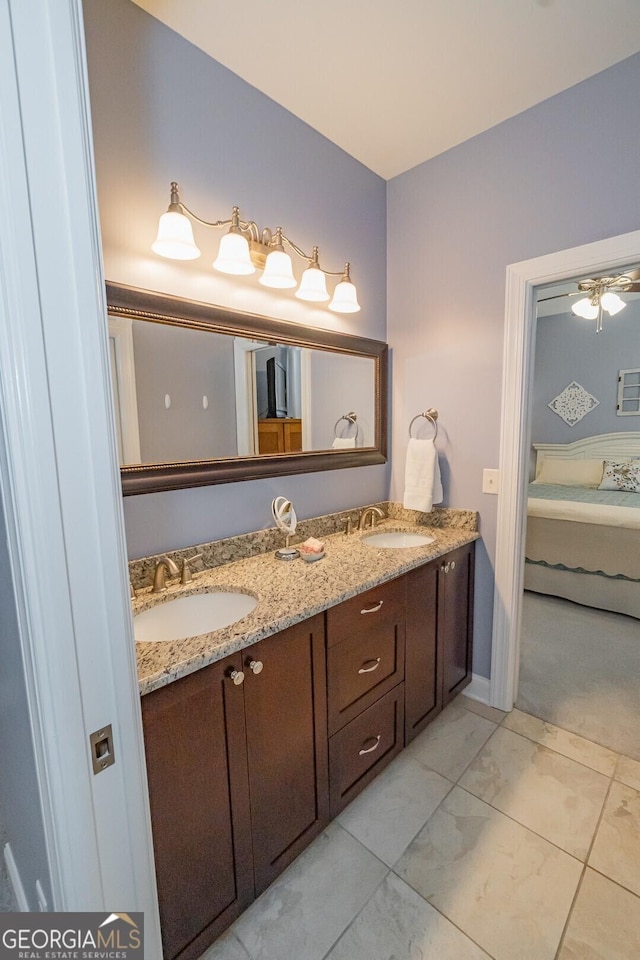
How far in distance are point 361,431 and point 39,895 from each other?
1927 millimetres

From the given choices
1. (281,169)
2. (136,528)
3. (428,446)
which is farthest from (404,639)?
(281,169)

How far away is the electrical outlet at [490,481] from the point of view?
1.97 m

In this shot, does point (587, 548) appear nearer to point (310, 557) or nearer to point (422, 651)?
point (422, 651)

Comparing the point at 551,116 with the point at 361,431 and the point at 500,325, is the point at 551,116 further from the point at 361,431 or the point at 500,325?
the point at 361,431

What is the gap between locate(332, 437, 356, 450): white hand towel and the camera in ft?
6.70

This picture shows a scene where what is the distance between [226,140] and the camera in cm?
151

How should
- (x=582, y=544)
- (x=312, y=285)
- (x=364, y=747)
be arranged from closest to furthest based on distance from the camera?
(x=364, y=747) → (x=312, y=285) → (x=582, y=544)

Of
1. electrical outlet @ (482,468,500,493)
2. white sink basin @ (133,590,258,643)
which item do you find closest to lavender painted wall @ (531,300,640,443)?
electrical outlet @ (482,468,500,493)

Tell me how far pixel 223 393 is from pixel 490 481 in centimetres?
130

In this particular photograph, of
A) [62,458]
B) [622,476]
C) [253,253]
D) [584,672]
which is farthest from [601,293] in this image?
[62,458]

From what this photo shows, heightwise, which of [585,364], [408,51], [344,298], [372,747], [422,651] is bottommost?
[372,747]

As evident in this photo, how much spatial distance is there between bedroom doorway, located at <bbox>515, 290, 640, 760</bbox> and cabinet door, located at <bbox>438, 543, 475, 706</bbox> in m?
0.35

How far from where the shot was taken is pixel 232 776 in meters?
1.06

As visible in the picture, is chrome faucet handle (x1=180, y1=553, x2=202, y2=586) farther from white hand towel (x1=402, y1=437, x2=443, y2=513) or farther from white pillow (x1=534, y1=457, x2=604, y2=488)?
white pillow (x1=534, y1=457, x2=604, y2=488)
